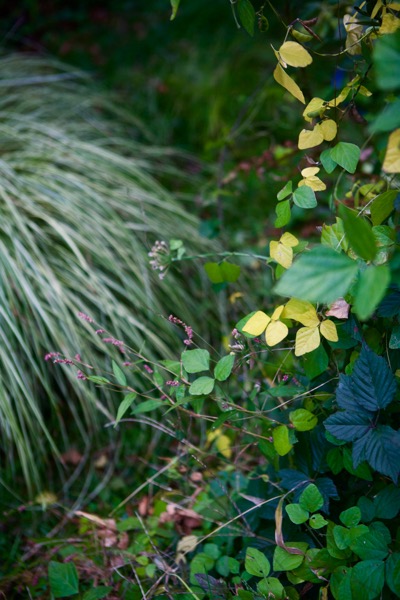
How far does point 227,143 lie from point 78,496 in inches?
43.6

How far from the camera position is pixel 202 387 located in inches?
34.9

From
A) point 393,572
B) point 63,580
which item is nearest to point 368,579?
point 393,572

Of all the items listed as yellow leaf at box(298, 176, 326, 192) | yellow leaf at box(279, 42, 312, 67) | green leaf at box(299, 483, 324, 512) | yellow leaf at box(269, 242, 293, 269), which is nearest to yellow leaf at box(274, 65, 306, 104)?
yellow leaf at box(279, 42, 312, 67)

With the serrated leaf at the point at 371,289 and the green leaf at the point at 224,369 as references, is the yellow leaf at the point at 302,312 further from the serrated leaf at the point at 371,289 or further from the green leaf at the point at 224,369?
the serrated leaf at the point at 371,289

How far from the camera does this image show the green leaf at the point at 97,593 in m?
1.06

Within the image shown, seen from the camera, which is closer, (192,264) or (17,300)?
(17,300)

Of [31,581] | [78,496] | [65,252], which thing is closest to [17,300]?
[65,252]

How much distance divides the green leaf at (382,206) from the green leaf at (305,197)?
0.09 metres

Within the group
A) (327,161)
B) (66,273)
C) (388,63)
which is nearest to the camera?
(388,63)

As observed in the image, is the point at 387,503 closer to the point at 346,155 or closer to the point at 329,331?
the point at 329,331

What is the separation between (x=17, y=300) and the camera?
5.29 feet

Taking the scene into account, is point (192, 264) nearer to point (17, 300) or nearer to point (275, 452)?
point (17, 300)

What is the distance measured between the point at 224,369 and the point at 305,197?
0.30 m

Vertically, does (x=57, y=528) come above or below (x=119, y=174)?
below
